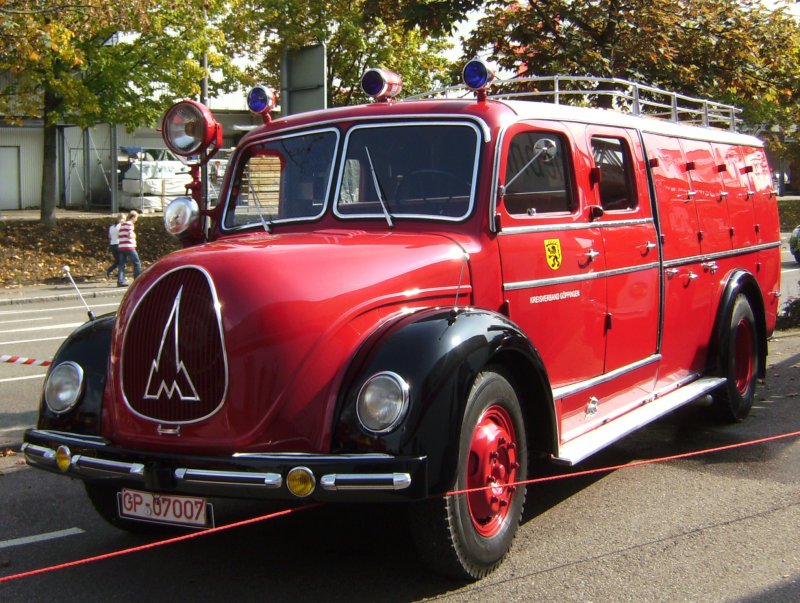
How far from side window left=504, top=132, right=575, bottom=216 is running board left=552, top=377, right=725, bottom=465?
1.31 metres

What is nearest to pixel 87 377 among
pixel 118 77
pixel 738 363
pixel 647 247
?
pixel 647 247

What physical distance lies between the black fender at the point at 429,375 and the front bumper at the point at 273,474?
0.07 meters

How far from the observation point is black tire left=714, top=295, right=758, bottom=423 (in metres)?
7.67

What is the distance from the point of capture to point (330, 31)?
26.8 meters

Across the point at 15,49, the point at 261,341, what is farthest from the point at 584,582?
the point at 15,49

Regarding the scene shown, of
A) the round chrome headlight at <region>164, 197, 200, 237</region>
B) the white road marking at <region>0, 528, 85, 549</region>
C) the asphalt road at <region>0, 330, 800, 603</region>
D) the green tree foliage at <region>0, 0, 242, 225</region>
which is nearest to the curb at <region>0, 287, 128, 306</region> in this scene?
the green tree foliage at <region>0, 0, 242, 225</region>

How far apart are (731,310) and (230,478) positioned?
506 cm

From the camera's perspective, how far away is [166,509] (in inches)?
169

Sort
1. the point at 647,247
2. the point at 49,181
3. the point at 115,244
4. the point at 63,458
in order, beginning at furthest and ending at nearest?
the point at 49,181
the point at 115,244
the point at 647,247
the point at 63,458

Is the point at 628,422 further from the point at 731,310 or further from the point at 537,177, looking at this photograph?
the point at 731,310

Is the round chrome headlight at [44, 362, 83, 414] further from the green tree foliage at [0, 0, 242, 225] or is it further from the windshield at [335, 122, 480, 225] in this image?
the green tree foliage at [0, 0, 242, 225]

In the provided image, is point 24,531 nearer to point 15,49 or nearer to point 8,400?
point 8,400

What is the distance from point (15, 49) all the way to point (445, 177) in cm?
1498

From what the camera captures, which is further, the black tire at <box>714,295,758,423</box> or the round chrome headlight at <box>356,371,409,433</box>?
the black tire at <box>714,295,758,423</box>
